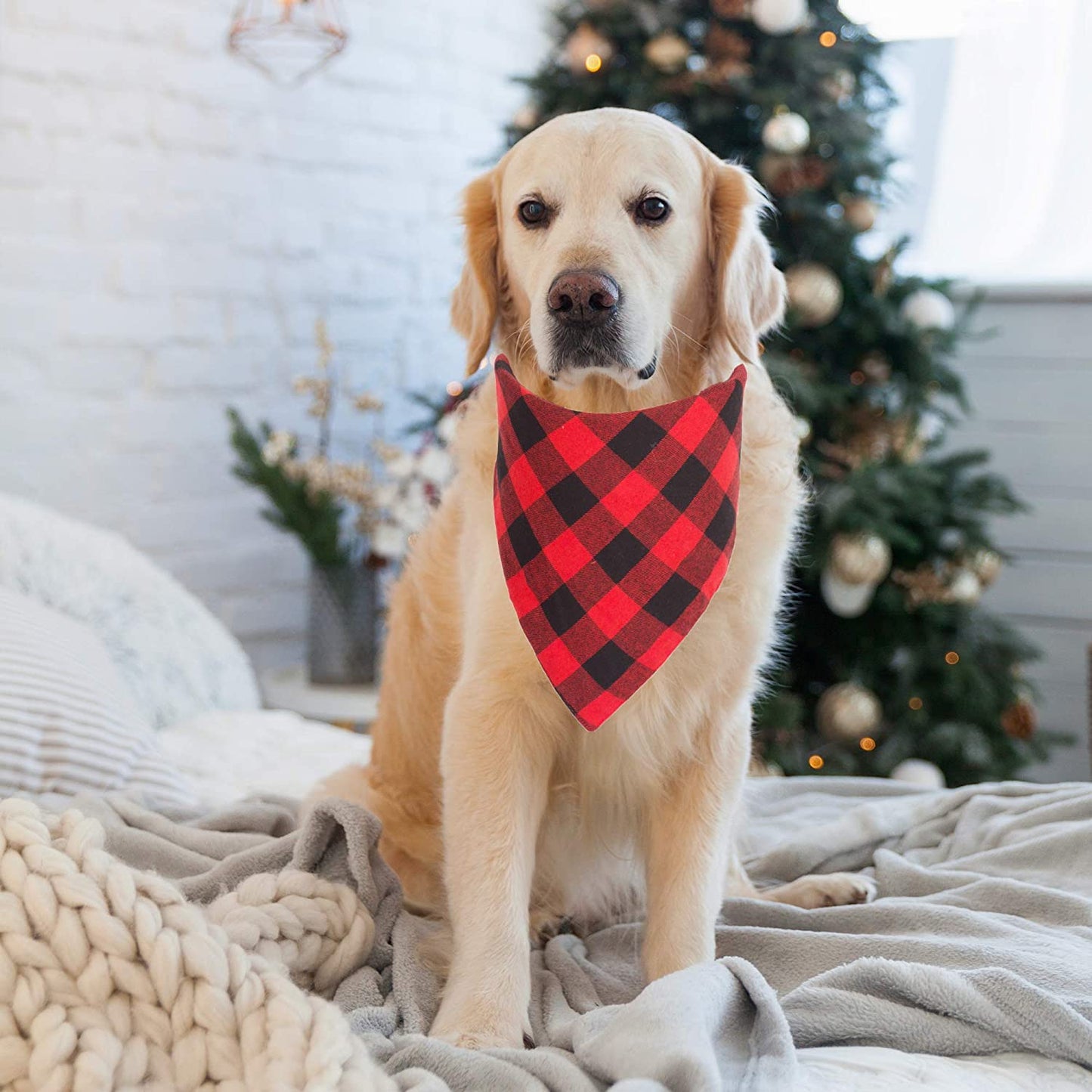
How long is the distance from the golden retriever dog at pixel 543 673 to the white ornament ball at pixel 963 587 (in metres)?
1.56

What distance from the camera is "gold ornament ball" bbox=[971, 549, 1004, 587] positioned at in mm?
2893

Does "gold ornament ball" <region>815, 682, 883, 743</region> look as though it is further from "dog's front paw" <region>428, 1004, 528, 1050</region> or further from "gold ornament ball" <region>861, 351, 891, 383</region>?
"dog's front paw" <region>428, 1004, 528, 1050</region>

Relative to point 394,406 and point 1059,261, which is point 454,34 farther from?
point 1059,261

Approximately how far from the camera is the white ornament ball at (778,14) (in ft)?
8.52

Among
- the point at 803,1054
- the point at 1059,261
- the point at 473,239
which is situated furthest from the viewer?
the point at 1059,261

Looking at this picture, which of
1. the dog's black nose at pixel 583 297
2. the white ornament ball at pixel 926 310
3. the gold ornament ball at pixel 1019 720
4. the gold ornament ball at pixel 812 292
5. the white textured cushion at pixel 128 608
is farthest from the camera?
the gold ornament ball at pixel 1019 720

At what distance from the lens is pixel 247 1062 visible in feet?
2.70

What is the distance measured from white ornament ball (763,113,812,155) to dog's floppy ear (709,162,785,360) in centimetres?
126

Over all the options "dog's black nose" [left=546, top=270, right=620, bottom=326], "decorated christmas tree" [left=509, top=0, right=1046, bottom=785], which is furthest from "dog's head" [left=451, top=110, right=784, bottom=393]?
"decorated christmas tree" [left=509, top=0, right=1046, bottom=785]

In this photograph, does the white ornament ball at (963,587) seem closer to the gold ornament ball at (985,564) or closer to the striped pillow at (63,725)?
the gold ornament ball at (985,564)

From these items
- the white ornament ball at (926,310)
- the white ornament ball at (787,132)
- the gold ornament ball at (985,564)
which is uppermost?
the white ornament ball at (787,132)

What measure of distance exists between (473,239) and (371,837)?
0.68 metres

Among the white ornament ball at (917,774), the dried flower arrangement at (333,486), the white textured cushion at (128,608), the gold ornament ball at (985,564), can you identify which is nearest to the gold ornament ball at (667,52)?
Result: the dried flower arrangement at (333,486)

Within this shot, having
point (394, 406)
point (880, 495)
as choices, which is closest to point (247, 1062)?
point (880, 495)
